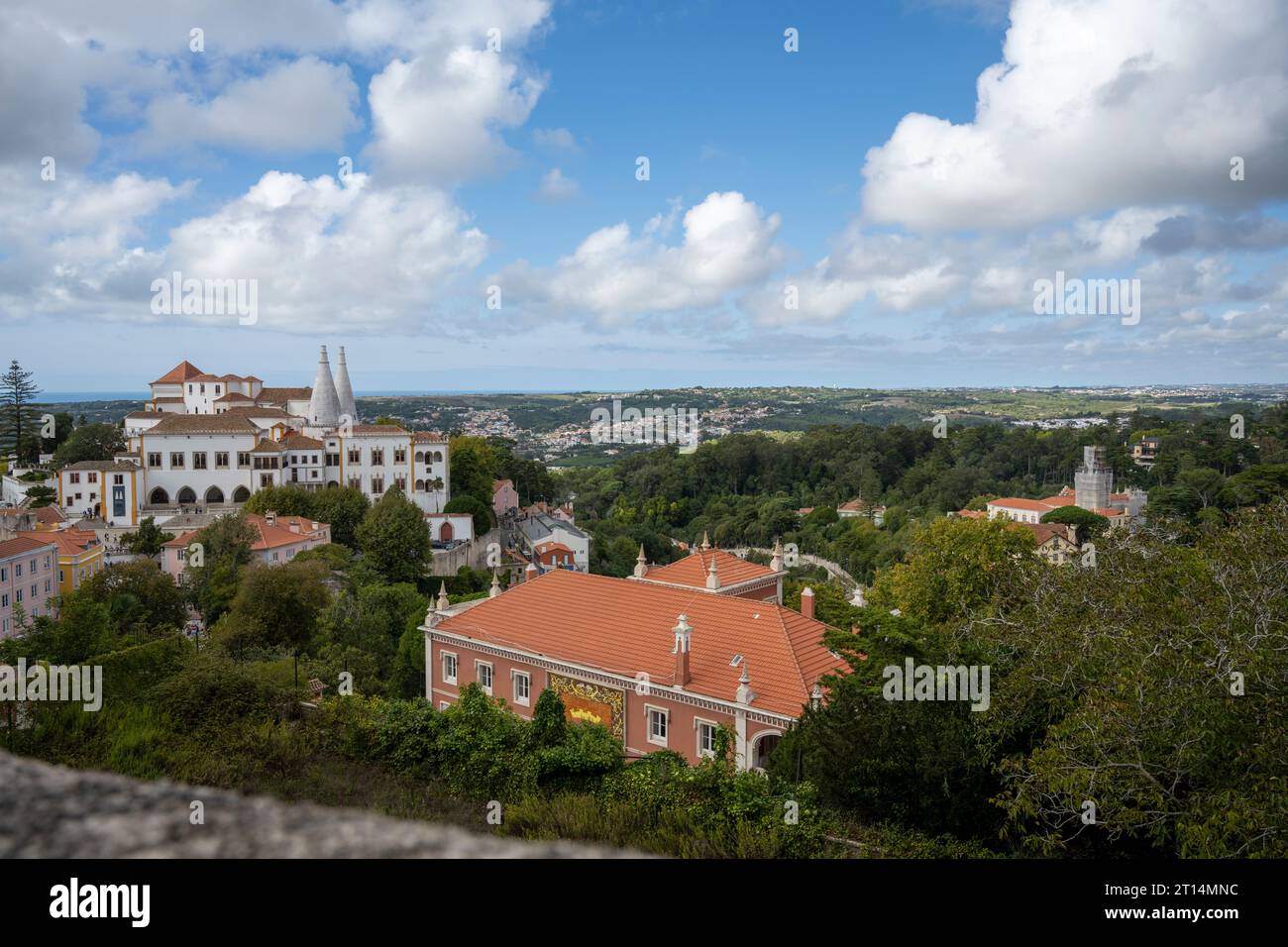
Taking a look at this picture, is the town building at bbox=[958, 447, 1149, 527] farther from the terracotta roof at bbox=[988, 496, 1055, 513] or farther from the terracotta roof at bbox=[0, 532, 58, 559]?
the terracotta roof at bbox=[0, 532, 58, 559]

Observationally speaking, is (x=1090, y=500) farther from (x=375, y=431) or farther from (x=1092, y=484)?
(x=375, y=431)

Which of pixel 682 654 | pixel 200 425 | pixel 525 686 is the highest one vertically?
pixel 200 425

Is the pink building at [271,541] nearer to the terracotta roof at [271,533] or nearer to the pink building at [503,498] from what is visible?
the terracotta roof at [271,533]

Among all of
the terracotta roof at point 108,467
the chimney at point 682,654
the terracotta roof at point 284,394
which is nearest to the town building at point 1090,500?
the terracotta roof at point 284,394

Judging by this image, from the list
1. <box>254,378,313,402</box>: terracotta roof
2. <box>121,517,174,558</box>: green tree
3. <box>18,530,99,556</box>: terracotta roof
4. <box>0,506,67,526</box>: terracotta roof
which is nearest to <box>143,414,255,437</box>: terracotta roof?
<box>0,506,67,526</box>: terracotta roof

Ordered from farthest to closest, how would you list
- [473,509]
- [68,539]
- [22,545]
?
[473,509]
[68,539]
[22,545]

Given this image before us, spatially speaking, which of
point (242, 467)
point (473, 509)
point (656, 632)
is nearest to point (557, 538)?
point (473, 509)
